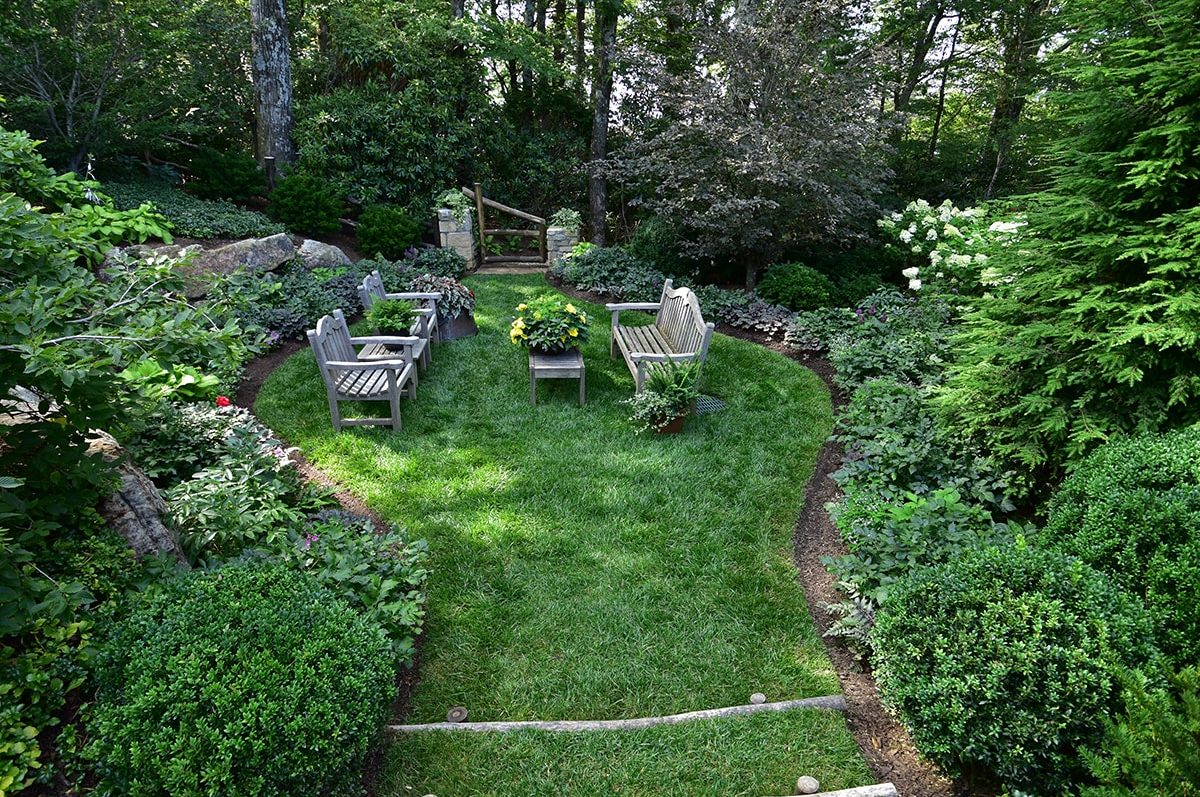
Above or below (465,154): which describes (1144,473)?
below

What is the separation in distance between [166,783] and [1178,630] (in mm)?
3616

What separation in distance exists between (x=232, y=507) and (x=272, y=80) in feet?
35.1

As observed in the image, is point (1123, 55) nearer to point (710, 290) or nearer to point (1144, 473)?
point (1144, 473)

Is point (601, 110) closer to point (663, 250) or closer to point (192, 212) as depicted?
point (663, 250)

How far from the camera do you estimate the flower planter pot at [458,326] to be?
7793 mm

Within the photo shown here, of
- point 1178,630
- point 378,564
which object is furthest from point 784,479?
point 378,564

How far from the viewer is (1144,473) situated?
2785mm

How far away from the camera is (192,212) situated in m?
9.06

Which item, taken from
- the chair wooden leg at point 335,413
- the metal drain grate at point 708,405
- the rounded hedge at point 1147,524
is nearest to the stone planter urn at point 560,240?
the metal drain grate at point 708,405

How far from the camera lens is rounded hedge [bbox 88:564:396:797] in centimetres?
203

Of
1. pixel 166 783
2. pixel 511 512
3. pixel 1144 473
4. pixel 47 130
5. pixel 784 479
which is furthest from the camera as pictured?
pixel 47 130

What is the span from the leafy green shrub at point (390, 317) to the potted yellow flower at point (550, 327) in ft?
4.20

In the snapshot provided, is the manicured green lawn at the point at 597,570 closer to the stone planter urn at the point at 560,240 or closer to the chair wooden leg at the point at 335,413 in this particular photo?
the chair wooden leg at the point at 335,413

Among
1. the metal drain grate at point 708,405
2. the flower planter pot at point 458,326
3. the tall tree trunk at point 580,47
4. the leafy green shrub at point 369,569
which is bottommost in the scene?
the leafy green shrub at point 369,569
